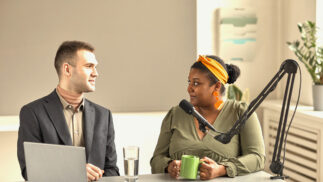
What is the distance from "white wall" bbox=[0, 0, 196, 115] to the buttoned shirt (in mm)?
1739

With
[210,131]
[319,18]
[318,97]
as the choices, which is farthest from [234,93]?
[210,131]

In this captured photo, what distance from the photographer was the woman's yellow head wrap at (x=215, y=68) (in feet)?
8.16

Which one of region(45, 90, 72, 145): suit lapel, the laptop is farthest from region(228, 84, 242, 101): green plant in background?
the laptop

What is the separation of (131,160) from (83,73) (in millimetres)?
727

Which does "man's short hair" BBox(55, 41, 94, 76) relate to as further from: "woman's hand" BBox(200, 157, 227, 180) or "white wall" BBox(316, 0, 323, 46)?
"white wall" BBox(316, 0, 323, 46)

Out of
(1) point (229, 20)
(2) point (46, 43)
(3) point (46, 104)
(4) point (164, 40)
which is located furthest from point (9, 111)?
(1) point (229, 20)

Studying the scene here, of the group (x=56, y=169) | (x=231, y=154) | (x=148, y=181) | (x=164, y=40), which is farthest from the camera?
(x=164, y=40)

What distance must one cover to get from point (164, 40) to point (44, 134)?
7.08ft

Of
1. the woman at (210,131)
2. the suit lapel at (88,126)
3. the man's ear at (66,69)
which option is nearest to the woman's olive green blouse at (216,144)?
the woman at (210,131)

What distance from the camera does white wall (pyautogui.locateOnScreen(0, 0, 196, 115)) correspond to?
4.19m

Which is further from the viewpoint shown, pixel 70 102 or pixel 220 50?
pixel 220 50

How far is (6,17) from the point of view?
4148mm

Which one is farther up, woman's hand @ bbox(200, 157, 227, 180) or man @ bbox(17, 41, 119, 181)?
man @ bbox(17, 41, 119, 181)

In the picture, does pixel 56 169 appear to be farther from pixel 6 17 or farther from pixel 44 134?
pixel 6 17
